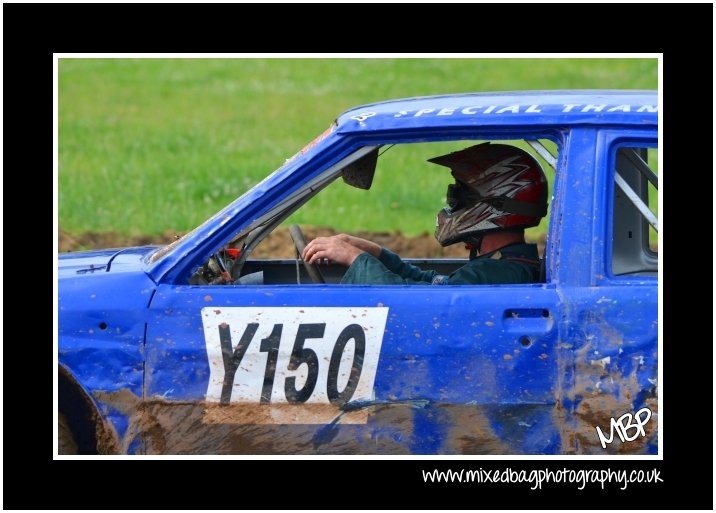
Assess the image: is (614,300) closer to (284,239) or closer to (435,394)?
(435,394)

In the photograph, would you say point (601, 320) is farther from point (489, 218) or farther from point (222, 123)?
point (222, 123)

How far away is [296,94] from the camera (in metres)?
19.1

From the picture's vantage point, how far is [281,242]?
941cm

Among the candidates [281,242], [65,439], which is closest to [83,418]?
[65,439]

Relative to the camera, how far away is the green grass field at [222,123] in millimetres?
10789

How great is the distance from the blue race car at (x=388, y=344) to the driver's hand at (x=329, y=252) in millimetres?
310

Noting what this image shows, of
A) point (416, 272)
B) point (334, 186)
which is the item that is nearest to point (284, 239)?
point (334, 186)

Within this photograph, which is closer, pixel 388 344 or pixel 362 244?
pixel 388 344

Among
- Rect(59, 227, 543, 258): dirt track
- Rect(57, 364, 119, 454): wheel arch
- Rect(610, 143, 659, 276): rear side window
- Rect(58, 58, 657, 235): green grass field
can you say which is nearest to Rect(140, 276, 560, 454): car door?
Rect(57, 364, 119, 454): wheel arch

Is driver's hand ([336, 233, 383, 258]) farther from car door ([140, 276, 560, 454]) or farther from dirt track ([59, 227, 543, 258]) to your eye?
dirt track ([59, 227, 543, 258])

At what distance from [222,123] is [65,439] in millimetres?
12503

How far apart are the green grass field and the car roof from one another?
629cm

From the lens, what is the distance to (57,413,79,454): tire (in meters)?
3.95

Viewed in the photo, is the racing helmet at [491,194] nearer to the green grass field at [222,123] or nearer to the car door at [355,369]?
the car door at [355,369]
